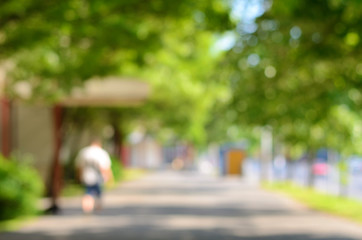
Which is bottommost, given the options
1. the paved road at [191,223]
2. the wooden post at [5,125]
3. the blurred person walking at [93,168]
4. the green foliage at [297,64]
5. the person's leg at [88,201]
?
the paved road at [191,223]

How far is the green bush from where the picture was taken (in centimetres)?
1741

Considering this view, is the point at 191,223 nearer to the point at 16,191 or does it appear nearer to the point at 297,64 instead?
the point at 16,191

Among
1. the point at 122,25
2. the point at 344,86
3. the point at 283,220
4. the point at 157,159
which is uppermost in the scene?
the point at 157,159

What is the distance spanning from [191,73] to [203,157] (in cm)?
5964

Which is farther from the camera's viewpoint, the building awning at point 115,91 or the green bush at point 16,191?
the building awning at point 115,91

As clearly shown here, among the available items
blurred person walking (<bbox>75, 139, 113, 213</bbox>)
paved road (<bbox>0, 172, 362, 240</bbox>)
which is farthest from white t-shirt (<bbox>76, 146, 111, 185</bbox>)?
paved road (<bbox>0, 172, 362, 240</bbox>)

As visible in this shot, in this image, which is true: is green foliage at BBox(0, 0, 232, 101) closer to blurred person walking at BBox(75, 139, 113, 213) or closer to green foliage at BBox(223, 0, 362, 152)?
green foliage at BBox(223, 0, 362, 152)

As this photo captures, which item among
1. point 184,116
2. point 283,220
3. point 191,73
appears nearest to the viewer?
point 283,220

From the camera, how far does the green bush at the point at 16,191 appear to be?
1741cm

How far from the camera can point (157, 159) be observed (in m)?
124

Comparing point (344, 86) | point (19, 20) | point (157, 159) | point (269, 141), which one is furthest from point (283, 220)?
point (157, 159)

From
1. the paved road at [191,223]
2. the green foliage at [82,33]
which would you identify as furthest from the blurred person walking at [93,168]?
the green foliage at [82,33]

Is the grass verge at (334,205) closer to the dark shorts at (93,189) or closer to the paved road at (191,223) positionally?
the paved road at (191,223)

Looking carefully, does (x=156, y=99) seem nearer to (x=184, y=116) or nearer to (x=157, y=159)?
(x=184, y=116)
